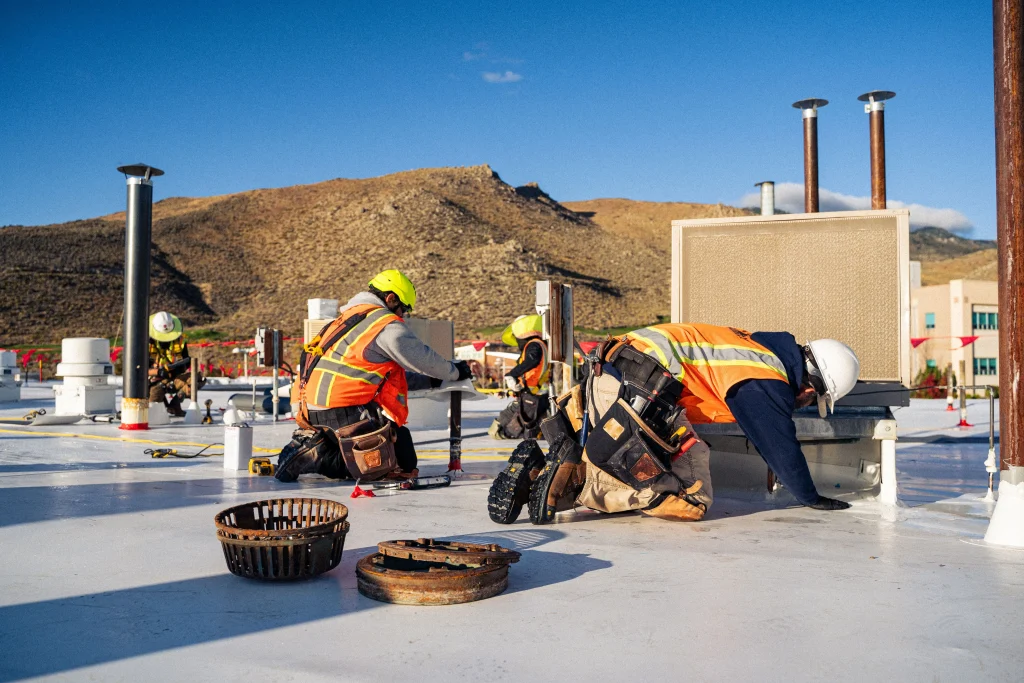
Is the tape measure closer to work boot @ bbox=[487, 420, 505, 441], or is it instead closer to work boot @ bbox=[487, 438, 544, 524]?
work boot @ bbox=[487, 438, 544, 524]

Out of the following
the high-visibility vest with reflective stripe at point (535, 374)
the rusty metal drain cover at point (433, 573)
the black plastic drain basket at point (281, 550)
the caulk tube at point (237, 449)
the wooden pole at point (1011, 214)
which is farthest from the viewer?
the high-visibility vest with reflective stripe at point (535, 374)

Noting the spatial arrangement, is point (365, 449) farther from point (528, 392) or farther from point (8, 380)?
point (8, 380)

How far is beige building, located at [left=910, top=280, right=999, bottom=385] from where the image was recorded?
1188 inches

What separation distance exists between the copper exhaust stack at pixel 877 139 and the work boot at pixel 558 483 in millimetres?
9503

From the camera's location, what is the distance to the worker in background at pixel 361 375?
6.11m

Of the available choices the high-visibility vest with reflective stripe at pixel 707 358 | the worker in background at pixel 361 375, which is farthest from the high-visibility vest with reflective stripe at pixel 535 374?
the high-visibility vest with reflective stripe at pixel 707 358

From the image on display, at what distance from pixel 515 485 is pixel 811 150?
10354 millimetres

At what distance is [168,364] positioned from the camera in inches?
490

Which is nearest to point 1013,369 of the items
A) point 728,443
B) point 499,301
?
point 728,443

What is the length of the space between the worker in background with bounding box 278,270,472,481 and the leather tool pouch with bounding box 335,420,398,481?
9 cm

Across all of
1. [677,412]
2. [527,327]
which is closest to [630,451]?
[677,412]

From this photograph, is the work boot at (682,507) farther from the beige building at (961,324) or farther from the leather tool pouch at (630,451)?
the beige building at (961,324)

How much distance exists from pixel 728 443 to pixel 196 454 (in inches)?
181

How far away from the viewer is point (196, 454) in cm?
776
